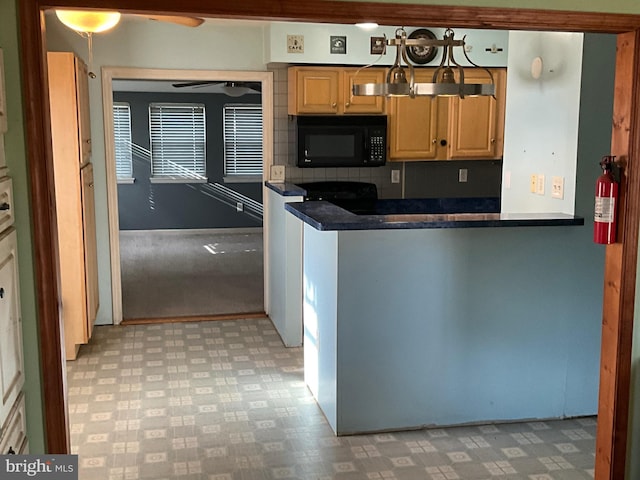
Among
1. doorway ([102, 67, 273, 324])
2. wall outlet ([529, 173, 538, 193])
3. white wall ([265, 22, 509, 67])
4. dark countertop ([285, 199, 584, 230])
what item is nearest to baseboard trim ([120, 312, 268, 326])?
doorway ([102, 67, 273, 324])

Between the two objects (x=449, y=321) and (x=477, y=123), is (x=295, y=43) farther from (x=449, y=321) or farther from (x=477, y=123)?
(x=449, y=321)

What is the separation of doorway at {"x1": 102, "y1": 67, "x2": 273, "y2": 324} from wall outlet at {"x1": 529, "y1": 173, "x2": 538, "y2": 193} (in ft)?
7.75

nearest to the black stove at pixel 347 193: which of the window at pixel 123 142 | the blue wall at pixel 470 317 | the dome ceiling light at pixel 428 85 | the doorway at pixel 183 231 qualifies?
the doorway at pixel 183 231

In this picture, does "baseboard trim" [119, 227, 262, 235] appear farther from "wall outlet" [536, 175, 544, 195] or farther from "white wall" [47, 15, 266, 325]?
"wall outlet" [536, 175, 544, 195]

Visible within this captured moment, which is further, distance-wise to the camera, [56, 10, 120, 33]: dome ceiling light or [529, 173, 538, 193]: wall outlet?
[529, 173, 538, 193]: wall outlet

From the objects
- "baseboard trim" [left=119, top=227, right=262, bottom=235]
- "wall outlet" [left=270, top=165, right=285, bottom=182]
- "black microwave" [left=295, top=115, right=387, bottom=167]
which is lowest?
"baseboard trim" [left=119, top=227, right=262, bottom=235]

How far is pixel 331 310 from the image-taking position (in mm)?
3549

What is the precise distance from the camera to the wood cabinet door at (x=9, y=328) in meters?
1.87

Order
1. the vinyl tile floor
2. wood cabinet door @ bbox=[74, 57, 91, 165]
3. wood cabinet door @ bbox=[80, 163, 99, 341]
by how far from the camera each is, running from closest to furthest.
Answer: the vinyl tile floor → wood cabinet door @ bbox=[74, 57, 91, 165] → wood cabinet door @ bbox=[80, 163, 99, 341]

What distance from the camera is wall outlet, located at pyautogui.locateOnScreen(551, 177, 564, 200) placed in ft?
12.1

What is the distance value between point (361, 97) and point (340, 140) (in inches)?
14.6

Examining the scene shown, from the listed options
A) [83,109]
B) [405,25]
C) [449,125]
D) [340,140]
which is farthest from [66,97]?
[449,125]

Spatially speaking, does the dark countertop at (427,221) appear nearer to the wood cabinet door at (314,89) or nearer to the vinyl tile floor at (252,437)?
the vinyl tile floor at (252,437)

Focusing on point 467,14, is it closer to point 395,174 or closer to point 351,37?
point 351,37
